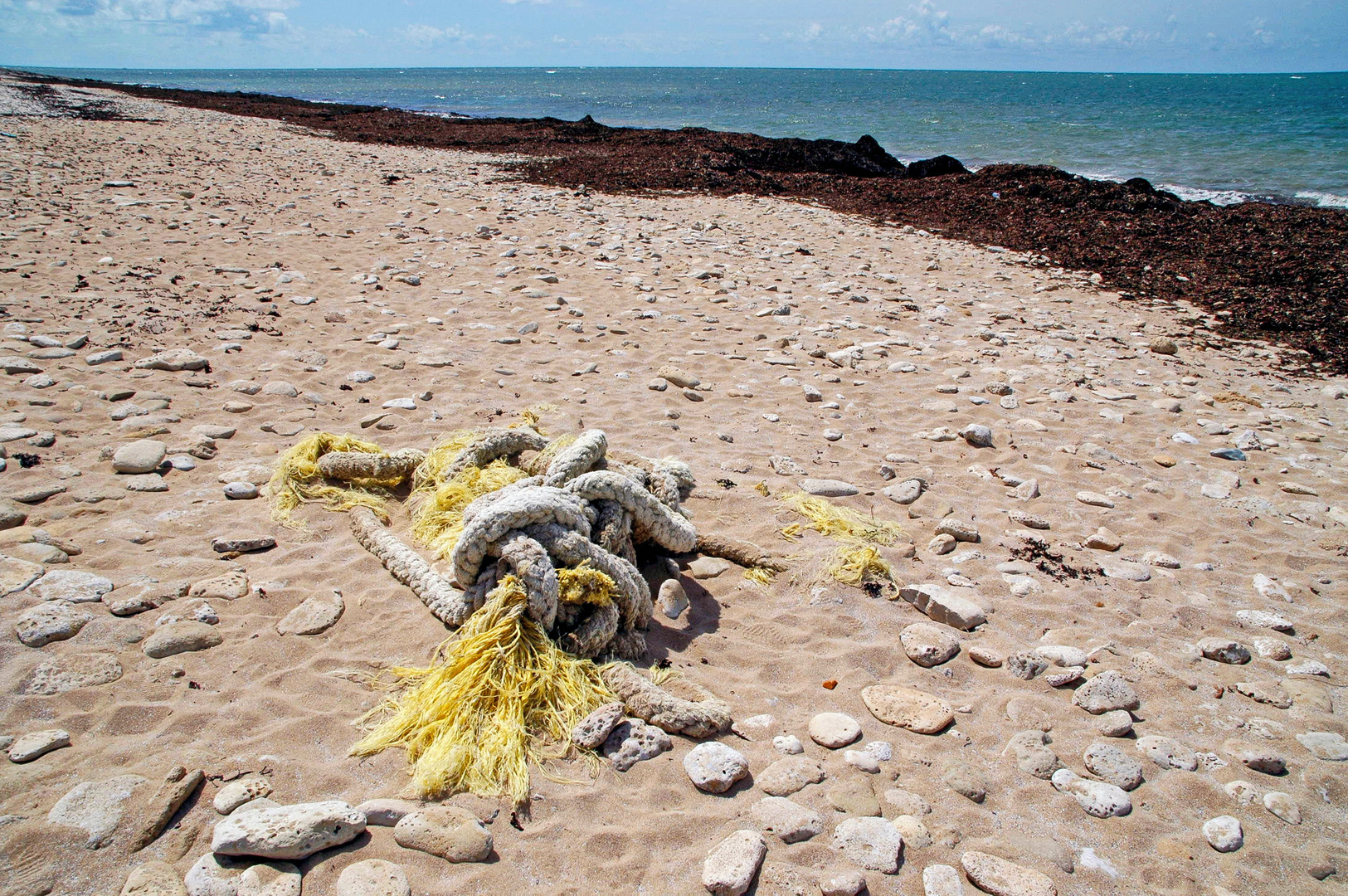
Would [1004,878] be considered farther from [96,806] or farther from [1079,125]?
[1079,125]

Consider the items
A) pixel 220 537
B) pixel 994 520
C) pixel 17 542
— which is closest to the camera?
pixel 17 542

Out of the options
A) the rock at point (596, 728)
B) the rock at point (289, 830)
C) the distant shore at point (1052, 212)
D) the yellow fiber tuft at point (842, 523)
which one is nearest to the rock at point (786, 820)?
the rock at point (596, 728)

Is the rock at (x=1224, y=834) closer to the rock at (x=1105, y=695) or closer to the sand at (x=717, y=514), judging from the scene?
the sand at (x=717, y=514)

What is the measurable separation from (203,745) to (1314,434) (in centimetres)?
766

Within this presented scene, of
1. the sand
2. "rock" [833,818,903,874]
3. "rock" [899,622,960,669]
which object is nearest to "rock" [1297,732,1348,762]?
the sand

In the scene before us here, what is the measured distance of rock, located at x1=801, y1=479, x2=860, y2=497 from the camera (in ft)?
15.1

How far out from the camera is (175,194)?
463 inches

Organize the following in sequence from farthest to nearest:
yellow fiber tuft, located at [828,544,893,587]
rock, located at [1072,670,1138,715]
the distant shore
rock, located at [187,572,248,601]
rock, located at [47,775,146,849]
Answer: the distant shore < yellow fiber tuft, located at [828,544,893,587] < rock, located at [187,572,248,601] < rock, located at [1072,670,1138,715] < rock, located at [47,775,146,849]

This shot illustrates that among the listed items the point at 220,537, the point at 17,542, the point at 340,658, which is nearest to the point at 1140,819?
the point at 340,658

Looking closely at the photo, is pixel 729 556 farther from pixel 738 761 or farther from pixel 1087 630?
pixel 1087 630

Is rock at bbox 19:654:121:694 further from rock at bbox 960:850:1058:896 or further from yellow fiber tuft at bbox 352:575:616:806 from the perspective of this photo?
rock at bbox 960:850:1058:896

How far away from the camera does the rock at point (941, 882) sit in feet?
7.29

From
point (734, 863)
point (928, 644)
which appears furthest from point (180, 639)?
point (928, 644)

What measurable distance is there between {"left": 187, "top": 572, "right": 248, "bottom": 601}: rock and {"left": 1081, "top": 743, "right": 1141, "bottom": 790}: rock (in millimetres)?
3618
